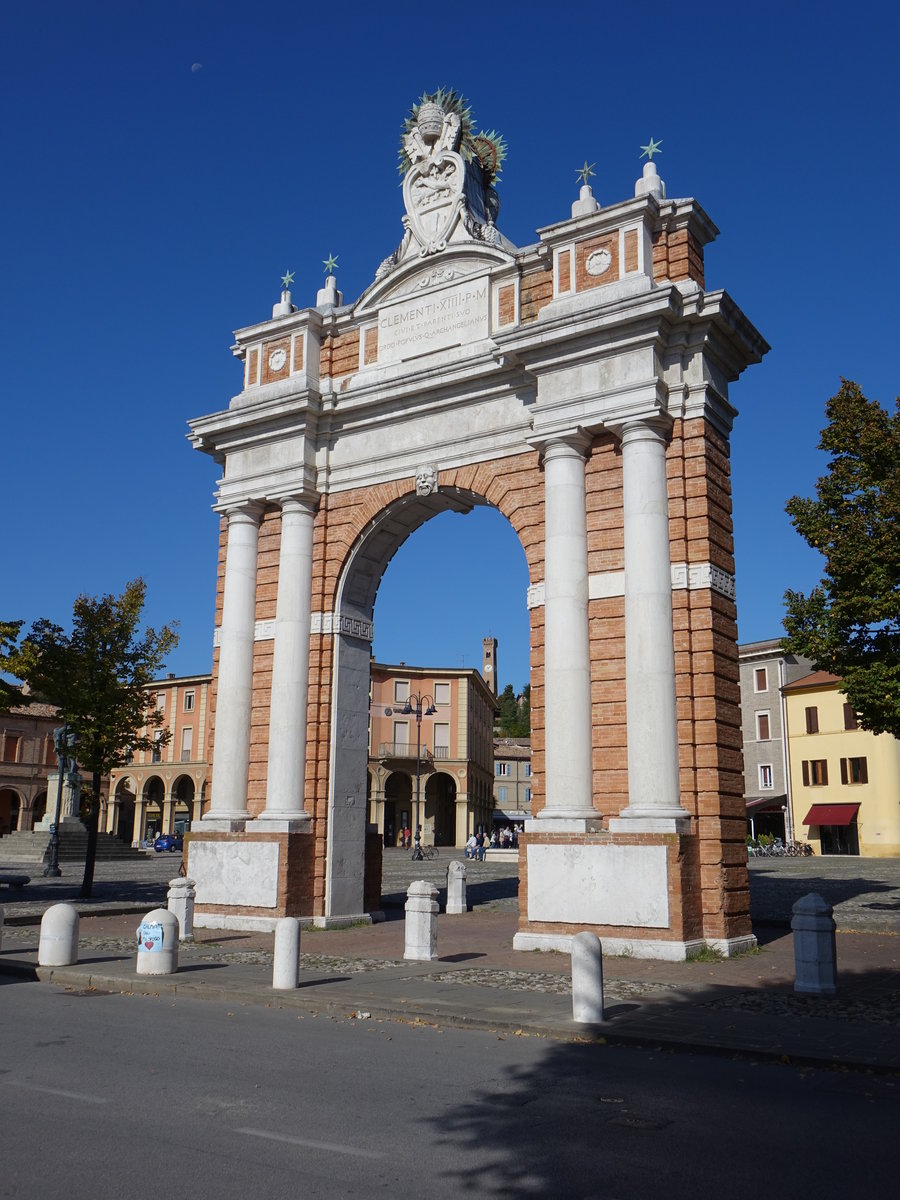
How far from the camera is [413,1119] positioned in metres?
6.28

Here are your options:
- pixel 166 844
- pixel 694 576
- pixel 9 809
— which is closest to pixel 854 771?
pixel 166 844

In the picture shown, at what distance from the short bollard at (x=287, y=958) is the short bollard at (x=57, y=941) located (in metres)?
3.26

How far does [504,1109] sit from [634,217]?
13.8m

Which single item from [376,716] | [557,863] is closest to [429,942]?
[557,863]

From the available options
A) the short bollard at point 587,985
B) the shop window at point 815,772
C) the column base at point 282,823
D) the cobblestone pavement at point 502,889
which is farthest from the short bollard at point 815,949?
the shop window at point 815,772

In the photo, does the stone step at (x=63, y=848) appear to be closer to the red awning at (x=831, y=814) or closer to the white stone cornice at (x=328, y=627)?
the white stone cornice at (x=328, y=627)

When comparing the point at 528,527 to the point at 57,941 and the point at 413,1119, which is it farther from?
the point at 413,1119

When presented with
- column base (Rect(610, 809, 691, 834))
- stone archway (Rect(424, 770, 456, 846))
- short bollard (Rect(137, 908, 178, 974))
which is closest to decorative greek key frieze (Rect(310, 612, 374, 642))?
column base (Rect(610, 809, 691, 834))

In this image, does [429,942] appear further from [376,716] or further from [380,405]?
[376,716]

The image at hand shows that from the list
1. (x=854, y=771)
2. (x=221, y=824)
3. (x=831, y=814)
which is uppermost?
(x=854, y=771)

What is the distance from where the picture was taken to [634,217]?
649 inches

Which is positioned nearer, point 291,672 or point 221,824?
point 221,824

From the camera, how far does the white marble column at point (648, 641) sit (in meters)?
14.5

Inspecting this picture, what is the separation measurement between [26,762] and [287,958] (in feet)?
219
